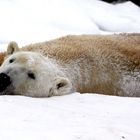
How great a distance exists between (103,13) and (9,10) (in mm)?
2677

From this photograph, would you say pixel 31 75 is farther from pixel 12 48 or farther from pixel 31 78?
pixel 12 48

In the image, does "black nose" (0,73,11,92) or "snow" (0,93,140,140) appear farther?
"black nose" (0,73,11,92)

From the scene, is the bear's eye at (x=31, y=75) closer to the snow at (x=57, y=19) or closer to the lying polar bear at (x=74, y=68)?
the lying polar bear at (x=74, y=68)

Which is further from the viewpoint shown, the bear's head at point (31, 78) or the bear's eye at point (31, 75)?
the bear's eye at point (31, 75)

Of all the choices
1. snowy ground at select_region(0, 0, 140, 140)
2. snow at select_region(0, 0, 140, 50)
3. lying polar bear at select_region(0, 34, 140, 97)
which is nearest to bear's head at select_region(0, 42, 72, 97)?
lying polar bear at select_region(0, 34, 140, 97)

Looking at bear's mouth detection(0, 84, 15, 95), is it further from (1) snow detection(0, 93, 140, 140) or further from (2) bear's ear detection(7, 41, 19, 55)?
(2) bear's ear detection(7, 41, 19, 55)

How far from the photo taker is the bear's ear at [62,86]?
20.1 ft

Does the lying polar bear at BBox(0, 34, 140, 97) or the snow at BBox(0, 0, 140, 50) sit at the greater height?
the lying polar bear at BBox(0, 34, 140, 97)

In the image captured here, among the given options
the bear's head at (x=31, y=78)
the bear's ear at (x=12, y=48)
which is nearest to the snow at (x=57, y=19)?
the bear's ear at (x=12, y=48)

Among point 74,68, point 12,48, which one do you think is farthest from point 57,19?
point 74,68

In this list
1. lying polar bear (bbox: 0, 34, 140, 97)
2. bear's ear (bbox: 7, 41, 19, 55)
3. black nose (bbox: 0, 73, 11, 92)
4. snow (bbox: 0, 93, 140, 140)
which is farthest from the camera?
bear's ear (bbox: 7, 41, 19, 55)

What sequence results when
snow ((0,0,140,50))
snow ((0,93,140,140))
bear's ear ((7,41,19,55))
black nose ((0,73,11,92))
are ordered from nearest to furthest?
snow ((0,93,140,140)) → black nose ((0,73,11,92)) → bear's ear ((7,41,19,55)) → snow ((0,0,140,50))

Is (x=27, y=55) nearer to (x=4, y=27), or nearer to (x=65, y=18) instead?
(x=4, y=27)

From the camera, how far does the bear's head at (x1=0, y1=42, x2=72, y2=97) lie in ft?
19.4
